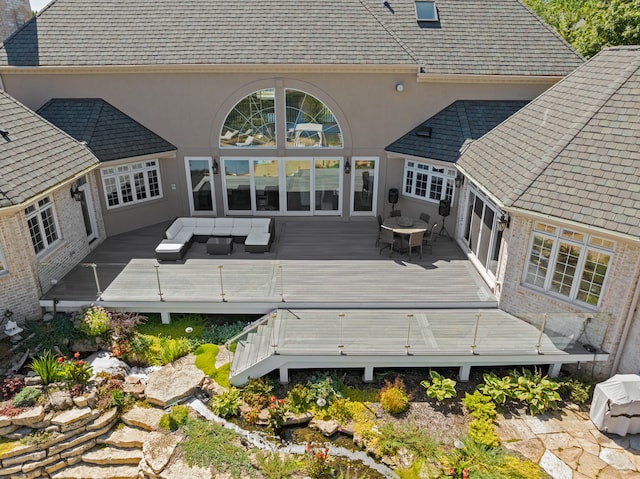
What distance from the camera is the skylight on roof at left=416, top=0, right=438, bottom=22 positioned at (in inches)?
719

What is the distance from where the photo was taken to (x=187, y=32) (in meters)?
17.2

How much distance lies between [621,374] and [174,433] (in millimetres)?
10332

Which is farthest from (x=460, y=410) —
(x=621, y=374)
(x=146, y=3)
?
(x=146, y=3)

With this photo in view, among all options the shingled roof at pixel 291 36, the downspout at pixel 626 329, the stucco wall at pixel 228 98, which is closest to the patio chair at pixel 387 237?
the stucco wall at pixel 228 98

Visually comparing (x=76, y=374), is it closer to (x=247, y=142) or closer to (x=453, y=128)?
(x=247, y=142)

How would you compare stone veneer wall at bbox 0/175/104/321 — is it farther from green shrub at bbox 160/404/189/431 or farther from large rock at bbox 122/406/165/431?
green shrub at bbox 160/404/189/431

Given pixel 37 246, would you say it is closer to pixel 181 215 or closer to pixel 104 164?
pixel 104 164

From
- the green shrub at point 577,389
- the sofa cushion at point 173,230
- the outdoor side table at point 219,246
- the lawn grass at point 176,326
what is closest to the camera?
the green shrub at point 577,389

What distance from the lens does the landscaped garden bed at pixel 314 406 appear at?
936cm

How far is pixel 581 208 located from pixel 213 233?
1115 cm

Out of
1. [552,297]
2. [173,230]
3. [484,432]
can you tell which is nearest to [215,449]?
[484,432]

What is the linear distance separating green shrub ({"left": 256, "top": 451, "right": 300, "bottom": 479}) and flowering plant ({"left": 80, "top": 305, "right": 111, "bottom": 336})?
5636 mm

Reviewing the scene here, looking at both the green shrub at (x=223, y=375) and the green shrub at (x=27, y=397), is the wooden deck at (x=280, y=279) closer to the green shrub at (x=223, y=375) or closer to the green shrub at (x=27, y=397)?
the green shrub at (x=223, y=375)

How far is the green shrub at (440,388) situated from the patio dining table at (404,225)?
5.21m
